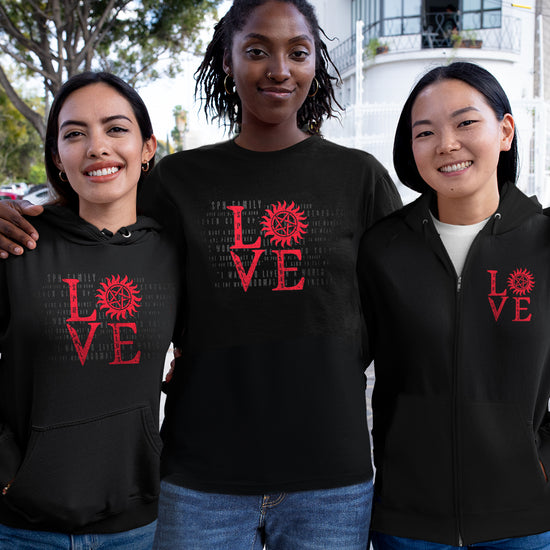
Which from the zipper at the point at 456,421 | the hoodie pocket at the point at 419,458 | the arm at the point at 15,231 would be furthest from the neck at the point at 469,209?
the arm at the point at 15,231

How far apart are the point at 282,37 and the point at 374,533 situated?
1.49 metres

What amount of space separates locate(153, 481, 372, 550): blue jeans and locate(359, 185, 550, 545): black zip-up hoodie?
84 mm

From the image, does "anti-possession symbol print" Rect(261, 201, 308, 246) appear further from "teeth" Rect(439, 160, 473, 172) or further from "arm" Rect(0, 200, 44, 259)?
"arm" Rect(0, 200, 44, 259)

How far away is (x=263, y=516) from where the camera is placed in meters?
1.98

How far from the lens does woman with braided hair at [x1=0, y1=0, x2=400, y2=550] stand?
195cm

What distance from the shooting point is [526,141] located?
1189 centimetres

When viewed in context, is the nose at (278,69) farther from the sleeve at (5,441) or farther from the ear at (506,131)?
the sleeve at (5,441)

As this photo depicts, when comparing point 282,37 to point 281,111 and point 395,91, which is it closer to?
point 281,111

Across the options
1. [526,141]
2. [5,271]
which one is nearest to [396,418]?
[5,271]

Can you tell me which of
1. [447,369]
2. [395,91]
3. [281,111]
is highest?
[395,91]

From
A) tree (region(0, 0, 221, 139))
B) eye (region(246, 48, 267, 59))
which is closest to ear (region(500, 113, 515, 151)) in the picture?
eye (region(246, 48, 267, 59))

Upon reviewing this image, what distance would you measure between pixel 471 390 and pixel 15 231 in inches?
53.2

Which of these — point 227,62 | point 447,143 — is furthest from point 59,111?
point 447,143

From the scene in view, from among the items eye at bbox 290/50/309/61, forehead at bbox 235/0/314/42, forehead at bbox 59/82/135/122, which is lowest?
forehead at bbox 59/82/135/122
